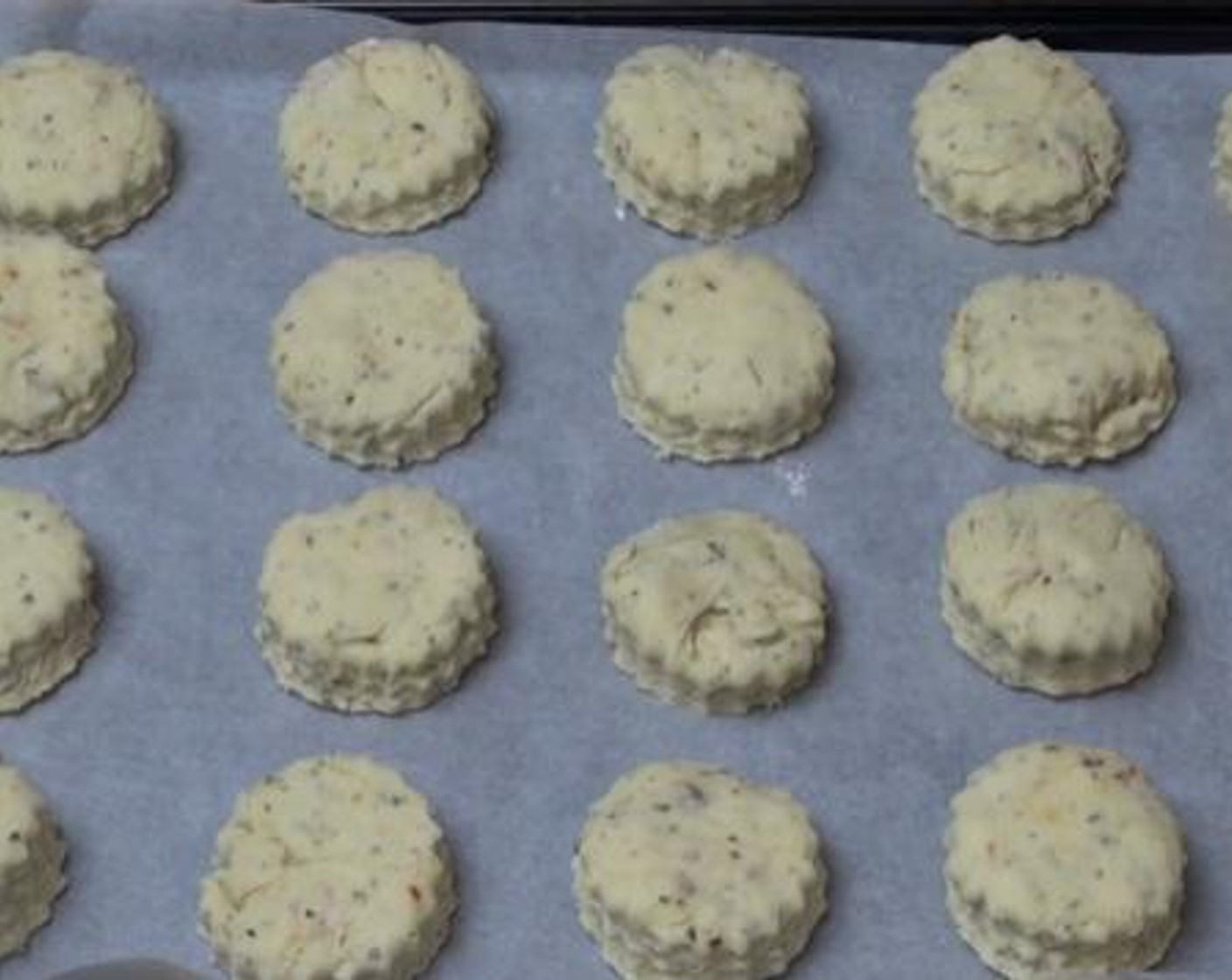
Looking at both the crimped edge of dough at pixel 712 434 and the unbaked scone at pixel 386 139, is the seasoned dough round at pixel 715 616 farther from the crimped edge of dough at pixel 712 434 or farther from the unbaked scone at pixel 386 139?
the unbaked scone at pixel 386 139

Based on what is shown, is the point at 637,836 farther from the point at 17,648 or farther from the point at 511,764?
the point at 17,648

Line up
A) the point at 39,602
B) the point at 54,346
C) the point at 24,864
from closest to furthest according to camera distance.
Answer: the point at 24,864
the point at 39,602
the point at 54,346

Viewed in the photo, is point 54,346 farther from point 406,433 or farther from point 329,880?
point 329,880

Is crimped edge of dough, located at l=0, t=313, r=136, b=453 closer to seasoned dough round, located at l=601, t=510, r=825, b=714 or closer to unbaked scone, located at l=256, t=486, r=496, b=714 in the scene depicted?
unbaked scone, located at l=256, t=486, r=496, b=714

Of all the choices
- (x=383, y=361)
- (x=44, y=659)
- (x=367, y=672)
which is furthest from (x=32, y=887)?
(x=383, y=361)

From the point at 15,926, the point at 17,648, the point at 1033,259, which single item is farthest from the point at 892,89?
the point at 15,926

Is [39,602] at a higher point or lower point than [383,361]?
lower
